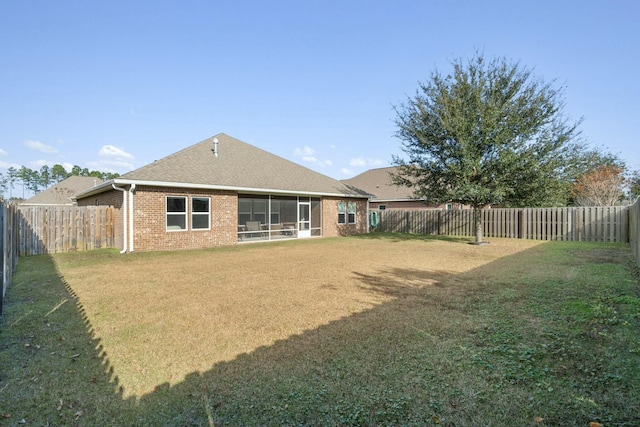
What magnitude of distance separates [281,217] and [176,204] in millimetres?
8839

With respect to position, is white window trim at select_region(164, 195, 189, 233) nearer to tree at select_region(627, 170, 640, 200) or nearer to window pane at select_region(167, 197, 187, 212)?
window pane at select_region(167, 197, 187, 212)

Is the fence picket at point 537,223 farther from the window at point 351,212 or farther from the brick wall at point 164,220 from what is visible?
the brick wall at point 164,220

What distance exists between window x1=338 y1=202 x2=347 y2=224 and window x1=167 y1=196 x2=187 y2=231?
10121mm

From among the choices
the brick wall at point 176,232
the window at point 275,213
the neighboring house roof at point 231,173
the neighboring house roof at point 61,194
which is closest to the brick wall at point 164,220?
the brick wall at point 176,232

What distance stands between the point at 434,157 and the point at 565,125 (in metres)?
5.50

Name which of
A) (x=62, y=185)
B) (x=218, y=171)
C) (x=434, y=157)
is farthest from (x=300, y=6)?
(x=62, y=185)

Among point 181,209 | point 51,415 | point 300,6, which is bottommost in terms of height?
point 51,415

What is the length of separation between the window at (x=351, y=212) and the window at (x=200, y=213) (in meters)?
10.1

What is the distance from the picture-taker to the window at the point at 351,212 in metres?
21.7

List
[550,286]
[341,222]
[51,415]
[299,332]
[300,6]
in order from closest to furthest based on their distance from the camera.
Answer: [51,415] → [299,332] → [550,286] → [300,6] → [341,222]

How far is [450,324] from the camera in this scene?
4.30m

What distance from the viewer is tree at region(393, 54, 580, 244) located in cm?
1377

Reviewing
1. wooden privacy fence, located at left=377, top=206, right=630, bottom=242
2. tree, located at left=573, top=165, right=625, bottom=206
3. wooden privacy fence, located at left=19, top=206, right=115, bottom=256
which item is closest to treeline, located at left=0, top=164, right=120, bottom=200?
wooden privacy fence, located at left=19, top=206, right=115, bottom=256

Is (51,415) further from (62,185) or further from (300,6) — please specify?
(62,185)
